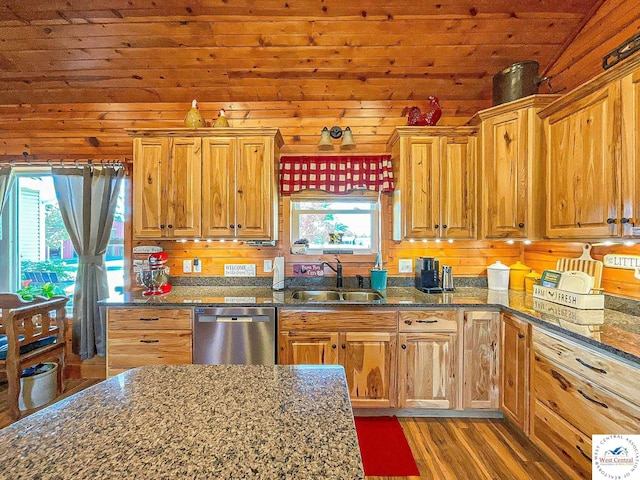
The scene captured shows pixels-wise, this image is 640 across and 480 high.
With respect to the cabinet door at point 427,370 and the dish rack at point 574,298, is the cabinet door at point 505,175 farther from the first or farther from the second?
the cabinet door at point 427,370

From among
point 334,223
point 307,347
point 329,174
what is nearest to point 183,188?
point 329,174

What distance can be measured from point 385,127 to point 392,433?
253 centimetres

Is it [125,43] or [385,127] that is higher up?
[125,43]

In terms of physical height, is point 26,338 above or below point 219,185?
below

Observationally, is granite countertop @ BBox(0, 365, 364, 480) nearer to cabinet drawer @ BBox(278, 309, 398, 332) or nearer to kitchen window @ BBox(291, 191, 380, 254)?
cabinet drawer @ BBox(278, 309, 398, 332)

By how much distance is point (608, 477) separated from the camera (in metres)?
1.47

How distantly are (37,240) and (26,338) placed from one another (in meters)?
1.24

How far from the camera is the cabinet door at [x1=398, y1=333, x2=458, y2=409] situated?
2.31m

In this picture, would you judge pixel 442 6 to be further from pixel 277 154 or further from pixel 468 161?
pixel 277 154

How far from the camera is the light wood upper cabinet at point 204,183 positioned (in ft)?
8.64

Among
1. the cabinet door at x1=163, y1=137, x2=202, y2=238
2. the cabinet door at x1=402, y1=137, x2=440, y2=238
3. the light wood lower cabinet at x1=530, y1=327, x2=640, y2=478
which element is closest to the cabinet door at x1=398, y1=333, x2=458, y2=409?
the light wood lower cabinet at x1=530, y1=327, x2=640, y2=478

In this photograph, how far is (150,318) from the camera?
2371 millimetres

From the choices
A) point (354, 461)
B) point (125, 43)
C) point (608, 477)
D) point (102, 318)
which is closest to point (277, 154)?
point (125, 43)

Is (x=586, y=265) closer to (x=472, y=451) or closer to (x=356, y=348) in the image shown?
(x=472, y=451)
